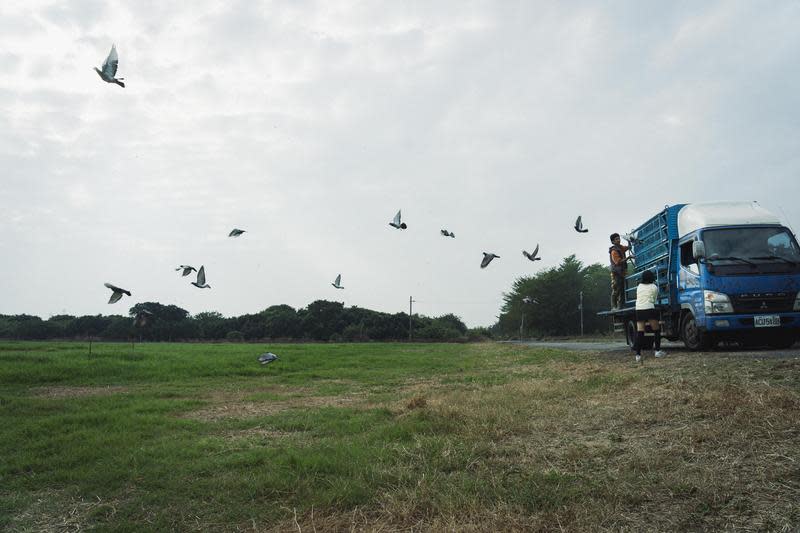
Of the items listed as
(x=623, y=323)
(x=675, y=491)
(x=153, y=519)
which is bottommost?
(x=153, y=519)

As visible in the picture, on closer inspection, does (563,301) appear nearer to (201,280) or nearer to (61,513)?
(201,280)

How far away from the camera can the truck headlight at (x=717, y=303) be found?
41.3ft

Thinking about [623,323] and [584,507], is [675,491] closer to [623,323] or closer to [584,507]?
[584,507]

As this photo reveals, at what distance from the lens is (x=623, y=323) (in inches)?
737

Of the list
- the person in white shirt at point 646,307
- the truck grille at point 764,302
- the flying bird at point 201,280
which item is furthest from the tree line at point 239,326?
the truck grille at point 764,302

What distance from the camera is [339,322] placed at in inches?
2099

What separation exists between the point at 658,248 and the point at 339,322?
39800mm

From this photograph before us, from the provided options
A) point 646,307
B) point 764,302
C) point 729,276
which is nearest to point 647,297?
point 646,307

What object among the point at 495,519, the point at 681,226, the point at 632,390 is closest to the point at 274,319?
the point at 681,226

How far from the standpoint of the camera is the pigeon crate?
15125 mm

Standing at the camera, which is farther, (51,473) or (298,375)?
(298,375)

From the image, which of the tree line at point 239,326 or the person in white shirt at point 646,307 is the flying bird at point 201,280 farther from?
the tree line at point 239,326

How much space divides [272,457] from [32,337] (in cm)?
4428

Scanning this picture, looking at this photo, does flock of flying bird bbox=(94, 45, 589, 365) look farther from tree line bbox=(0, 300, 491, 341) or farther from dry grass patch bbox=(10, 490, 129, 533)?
tree line bbox=(0, 300, 491, 341)
